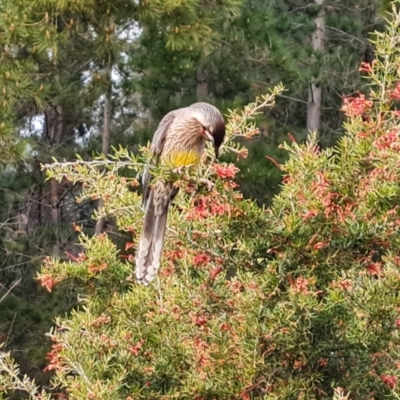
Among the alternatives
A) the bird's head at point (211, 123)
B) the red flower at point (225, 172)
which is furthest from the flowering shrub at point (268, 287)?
the bird's head at point (211, 123)

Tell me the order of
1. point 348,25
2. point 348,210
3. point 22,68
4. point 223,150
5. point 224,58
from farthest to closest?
1. point 348,25
2. point 224,58
3. point 22,68
4. point 223,150
5. point 348,210

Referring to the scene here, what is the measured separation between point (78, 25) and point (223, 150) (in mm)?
4043

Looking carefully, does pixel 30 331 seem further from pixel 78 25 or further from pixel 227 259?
pixel 227 259

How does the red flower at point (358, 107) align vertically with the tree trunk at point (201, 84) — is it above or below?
above

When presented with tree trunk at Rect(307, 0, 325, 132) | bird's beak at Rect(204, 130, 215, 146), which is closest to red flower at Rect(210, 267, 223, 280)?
bird's beak at Rect(204, 130, 215, 146)

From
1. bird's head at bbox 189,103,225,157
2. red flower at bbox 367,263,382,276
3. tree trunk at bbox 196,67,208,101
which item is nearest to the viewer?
red flower at bbox 367,263,382,276

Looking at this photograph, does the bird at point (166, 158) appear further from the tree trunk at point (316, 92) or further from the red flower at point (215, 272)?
the tree trunk at point (316, 92)

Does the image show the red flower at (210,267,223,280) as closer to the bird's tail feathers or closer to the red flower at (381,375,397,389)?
the bird's tail feathers

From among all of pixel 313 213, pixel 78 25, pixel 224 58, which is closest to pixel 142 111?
pixel 224 58

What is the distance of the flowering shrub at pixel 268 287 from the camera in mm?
2375

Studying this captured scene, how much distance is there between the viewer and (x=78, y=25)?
6809 millimetres

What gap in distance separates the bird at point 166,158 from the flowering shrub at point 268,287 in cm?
10

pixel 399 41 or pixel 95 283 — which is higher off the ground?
pixel 399 41

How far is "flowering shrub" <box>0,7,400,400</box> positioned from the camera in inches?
93.5
